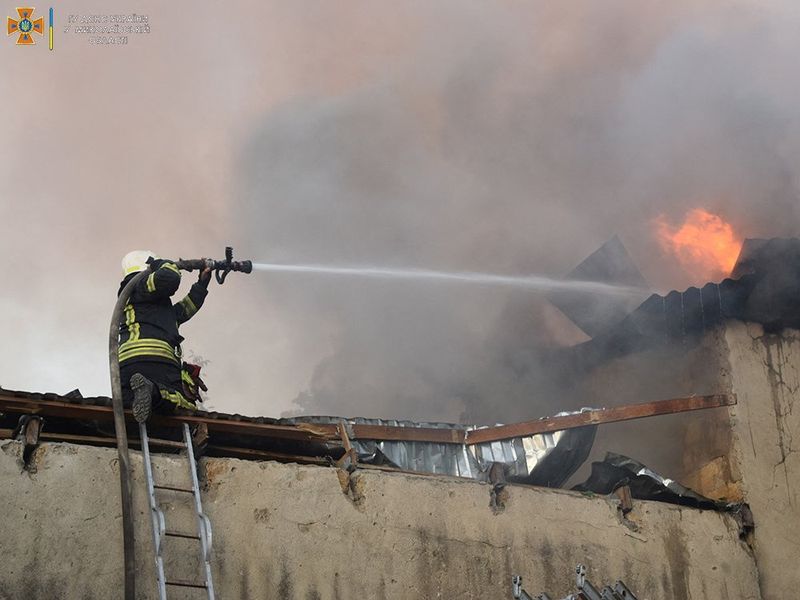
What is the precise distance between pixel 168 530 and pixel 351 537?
1.45 metres

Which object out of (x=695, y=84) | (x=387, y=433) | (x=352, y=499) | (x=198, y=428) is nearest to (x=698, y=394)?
(x=387, y=433)

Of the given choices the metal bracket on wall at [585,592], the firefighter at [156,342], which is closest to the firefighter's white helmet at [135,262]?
the firefighter at [156,342]

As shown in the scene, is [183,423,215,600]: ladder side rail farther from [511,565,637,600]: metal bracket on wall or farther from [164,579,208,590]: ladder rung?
[511,565,637,600]: metal bracket on wall

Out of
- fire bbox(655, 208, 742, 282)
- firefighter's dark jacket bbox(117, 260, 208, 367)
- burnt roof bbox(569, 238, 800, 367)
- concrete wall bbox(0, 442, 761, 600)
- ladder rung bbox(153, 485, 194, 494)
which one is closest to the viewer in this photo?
concrete wall bbox(0, 442, 761, 600)

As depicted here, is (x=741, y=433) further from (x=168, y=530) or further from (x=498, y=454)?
(x=168, y=530)

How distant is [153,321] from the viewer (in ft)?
27.8

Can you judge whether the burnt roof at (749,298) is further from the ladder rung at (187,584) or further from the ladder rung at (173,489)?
the ladder rung at (187,584)

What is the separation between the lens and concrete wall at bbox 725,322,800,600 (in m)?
9.38

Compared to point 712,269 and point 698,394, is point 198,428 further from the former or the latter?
point 712,269

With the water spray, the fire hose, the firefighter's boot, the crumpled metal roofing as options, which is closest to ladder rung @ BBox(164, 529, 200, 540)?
the fire hose

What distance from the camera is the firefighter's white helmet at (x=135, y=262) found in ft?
29.5

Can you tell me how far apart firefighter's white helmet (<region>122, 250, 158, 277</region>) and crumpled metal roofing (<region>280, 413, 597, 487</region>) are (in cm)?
193

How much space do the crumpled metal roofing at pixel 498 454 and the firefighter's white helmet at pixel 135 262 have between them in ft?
Result: 6.34

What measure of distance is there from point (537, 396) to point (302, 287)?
5941mm
